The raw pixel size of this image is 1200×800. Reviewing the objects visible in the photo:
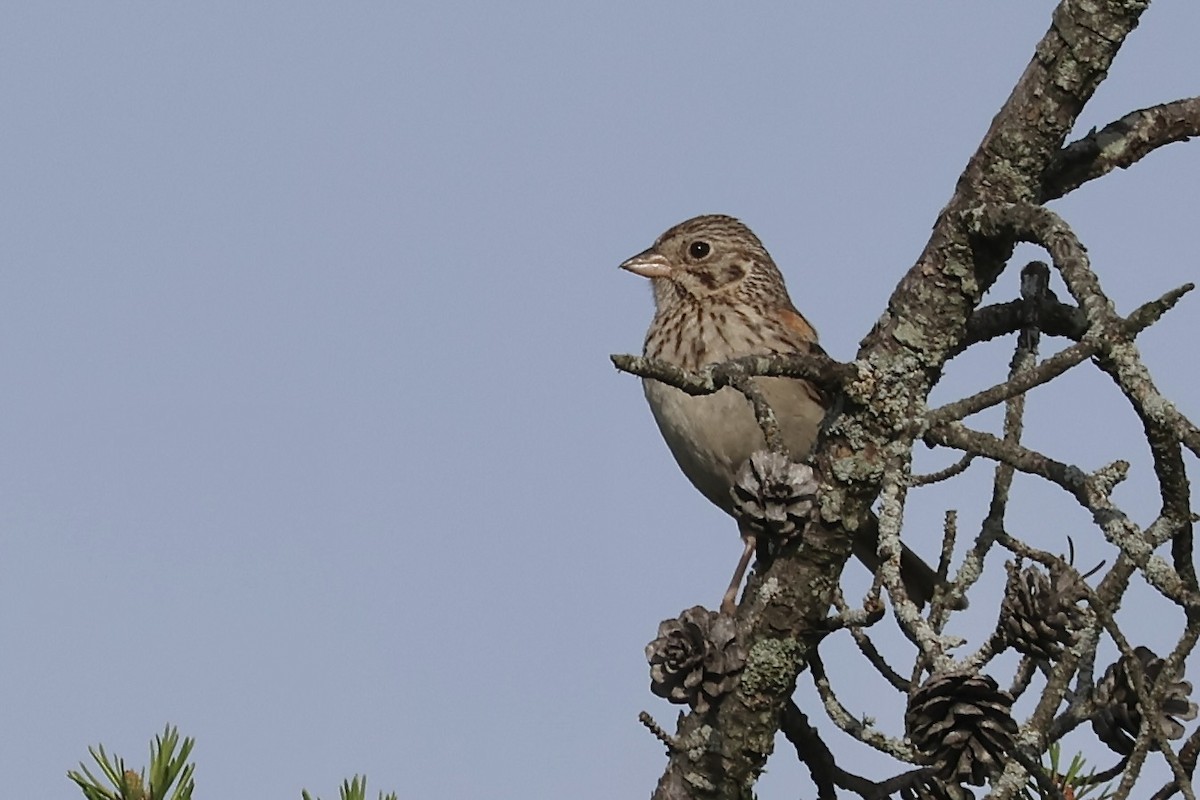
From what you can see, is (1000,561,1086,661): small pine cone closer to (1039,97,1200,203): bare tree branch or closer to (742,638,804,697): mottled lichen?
(742,638,804,697): mottled lichen

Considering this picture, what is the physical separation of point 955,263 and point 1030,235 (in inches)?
8.5

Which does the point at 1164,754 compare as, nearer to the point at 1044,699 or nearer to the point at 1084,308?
the point at 1044,699

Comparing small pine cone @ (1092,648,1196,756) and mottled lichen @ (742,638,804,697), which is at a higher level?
mottled lichen @ (742,638,804,697)

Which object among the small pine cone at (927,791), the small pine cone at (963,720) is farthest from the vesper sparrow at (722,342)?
the small pine cone at (963,720)

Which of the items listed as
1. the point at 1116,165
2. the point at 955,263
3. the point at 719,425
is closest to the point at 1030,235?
the point at 955,263

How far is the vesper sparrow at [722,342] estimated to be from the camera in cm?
503

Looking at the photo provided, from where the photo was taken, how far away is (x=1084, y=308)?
2.78m

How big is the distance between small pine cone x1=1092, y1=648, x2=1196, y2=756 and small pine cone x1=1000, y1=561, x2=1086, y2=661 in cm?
15

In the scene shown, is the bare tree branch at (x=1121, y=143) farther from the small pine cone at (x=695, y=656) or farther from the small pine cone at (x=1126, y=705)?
the small pine cone at (x=695, y=656)

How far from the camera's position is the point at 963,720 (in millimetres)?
2465

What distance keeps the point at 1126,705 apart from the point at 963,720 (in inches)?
38.1

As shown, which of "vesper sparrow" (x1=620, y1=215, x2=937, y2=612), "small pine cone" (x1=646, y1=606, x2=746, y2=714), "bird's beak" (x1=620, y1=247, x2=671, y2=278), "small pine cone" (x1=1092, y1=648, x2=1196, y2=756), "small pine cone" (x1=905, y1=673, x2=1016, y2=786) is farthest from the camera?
"bird's beak" (x1=620, y1=247, x2=671, y2=278)

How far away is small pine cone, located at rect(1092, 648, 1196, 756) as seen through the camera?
3.24 metres

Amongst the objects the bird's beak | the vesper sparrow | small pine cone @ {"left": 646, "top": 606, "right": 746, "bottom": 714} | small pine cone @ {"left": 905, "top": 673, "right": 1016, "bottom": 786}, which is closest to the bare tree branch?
small pine cone @ {"left": 646, "top": 606, "right": 746, "bottom": 714}
